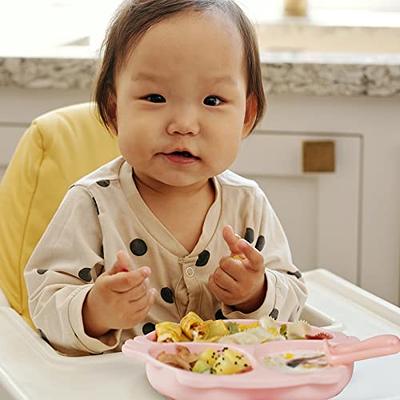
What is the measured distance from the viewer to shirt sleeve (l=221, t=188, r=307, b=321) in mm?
1260

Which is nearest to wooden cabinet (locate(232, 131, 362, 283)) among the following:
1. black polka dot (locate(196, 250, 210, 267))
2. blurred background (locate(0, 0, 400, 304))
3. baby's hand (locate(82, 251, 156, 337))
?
blurred background (locate(0, 0, 400, 304))

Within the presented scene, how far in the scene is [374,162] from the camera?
7.00 ft

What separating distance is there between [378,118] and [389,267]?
30 centimetres

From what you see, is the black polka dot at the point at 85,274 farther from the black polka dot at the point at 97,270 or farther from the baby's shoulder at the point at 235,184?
the baby's shoulder at the point at 235,184

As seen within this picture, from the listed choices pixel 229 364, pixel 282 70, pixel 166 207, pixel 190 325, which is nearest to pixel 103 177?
pixel 166 207

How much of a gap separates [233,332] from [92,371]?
156 millimetres

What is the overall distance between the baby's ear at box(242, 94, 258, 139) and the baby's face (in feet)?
0.28

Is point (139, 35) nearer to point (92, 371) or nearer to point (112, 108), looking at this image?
point (112, 108)

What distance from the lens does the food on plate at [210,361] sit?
1.00 m

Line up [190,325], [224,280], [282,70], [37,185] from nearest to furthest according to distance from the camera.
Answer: [190,325], [224,280], [37,185], [282,70]

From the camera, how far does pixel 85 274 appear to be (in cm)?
125

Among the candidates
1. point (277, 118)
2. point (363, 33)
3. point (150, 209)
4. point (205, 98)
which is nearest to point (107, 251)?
point (150, 209)

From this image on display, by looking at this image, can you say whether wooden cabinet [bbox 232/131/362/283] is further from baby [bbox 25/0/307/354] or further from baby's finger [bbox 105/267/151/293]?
baby's finger [bbox 105/267/151/293]

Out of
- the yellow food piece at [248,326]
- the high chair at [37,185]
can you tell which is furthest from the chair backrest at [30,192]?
the yellow food piece at [248,326]
